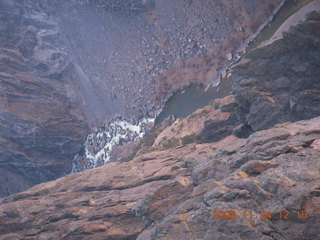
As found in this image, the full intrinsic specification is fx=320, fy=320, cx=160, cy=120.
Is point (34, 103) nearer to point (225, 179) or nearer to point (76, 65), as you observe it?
point (76, 65)

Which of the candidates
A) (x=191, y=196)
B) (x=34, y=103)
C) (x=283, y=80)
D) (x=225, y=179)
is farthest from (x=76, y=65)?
(x=225, y=179)

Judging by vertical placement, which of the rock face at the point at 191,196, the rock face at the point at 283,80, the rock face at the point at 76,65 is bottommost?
the rock face at the point at 191,196

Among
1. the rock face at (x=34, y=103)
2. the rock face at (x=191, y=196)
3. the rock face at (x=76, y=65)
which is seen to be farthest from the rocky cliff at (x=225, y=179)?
the rock face at (x=34, y=103)

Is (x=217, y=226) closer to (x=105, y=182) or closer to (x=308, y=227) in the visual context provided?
(x=308, y=227)

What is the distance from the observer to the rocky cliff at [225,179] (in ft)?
38.0

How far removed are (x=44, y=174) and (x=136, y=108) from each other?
19.3 m

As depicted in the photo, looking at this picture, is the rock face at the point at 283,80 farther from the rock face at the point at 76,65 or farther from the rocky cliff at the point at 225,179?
the rock face at the point at 76,65

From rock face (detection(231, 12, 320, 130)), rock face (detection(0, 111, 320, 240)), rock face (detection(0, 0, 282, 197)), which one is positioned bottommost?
rock face (detection(0, 111, 320, 240))

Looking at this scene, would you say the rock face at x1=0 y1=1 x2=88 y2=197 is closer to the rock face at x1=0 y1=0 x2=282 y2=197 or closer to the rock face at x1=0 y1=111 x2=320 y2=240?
the rock face at x1=0 y1=0 x2=282 y2=197

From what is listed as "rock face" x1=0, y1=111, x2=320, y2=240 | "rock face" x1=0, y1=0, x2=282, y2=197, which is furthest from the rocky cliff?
"rock face" x1=0, y1=0, x2=282, y2=197

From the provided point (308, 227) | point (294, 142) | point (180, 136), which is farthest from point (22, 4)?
point (308, 227)

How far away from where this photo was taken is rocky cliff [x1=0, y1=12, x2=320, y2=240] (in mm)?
11586

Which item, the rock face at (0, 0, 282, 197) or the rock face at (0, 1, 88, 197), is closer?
the rock face at (0, 0, 282, 197)

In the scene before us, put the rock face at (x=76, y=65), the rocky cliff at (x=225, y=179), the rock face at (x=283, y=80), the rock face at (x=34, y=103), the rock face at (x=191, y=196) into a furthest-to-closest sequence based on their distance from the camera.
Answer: the rock face at (x=34, y=103) < the rock face at (x=76, y=65) < the rock face at (x=283, y=80) < the rocky cliff at (x=225, y=179) < the rock face at (x=191, y=196)
